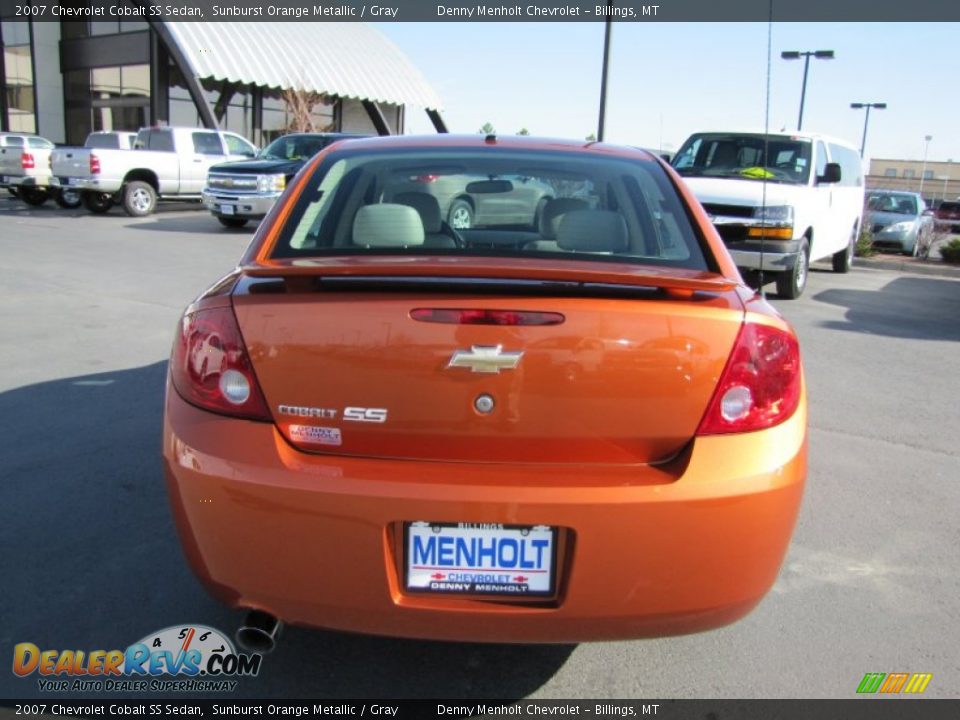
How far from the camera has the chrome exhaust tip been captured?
→ 222 centimetres

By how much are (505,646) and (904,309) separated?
9.46 meters

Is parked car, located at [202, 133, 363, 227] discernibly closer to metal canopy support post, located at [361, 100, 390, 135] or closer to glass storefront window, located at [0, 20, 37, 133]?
metal canopy support post, located at [361, 100, 390, 135]

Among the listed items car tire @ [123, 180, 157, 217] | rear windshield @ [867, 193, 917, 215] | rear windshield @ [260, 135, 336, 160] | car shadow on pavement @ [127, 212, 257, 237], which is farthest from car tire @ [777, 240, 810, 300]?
car tire @ [123, 180, 157, 217]

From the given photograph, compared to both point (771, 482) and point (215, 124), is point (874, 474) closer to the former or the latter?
point (771, 482)

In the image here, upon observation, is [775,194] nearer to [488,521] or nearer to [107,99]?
[488,521]

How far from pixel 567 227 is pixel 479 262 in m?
0.68

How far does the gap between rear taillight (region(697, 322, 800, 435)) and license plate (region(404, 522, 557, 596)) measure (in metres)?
0.55

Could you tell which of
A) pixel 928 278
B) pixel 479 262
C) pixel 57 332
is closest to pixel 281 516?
pixel 479 262

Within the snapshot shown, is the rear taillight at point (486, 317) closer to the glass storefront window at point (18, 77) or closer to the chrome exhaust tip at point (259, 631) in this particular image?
the chrome exhaust tip at point (259, 631)

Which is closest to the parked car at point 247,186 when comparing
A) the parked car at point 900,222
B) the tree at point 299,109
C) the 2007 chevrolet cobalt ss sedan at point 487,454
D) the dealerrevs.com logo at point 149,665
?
the parked car at point 900,222

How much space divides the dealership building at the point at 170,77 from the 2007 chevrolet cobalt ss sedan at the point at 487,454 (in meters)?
31.7

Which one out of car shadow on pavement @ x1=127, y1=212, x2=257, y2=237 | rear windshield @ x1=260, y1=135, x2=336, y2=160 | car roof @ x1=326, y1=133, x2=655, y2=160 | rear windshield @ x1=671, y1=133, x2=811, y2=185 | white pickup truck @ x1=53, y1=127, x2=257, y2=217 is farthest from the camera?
white pickup truck @ x1=53, y1=127, x2=257, y2=217

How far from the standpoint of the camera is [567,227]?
2.96 m

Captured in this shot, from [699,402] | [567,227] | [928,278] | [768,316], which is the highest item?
[567,227]
